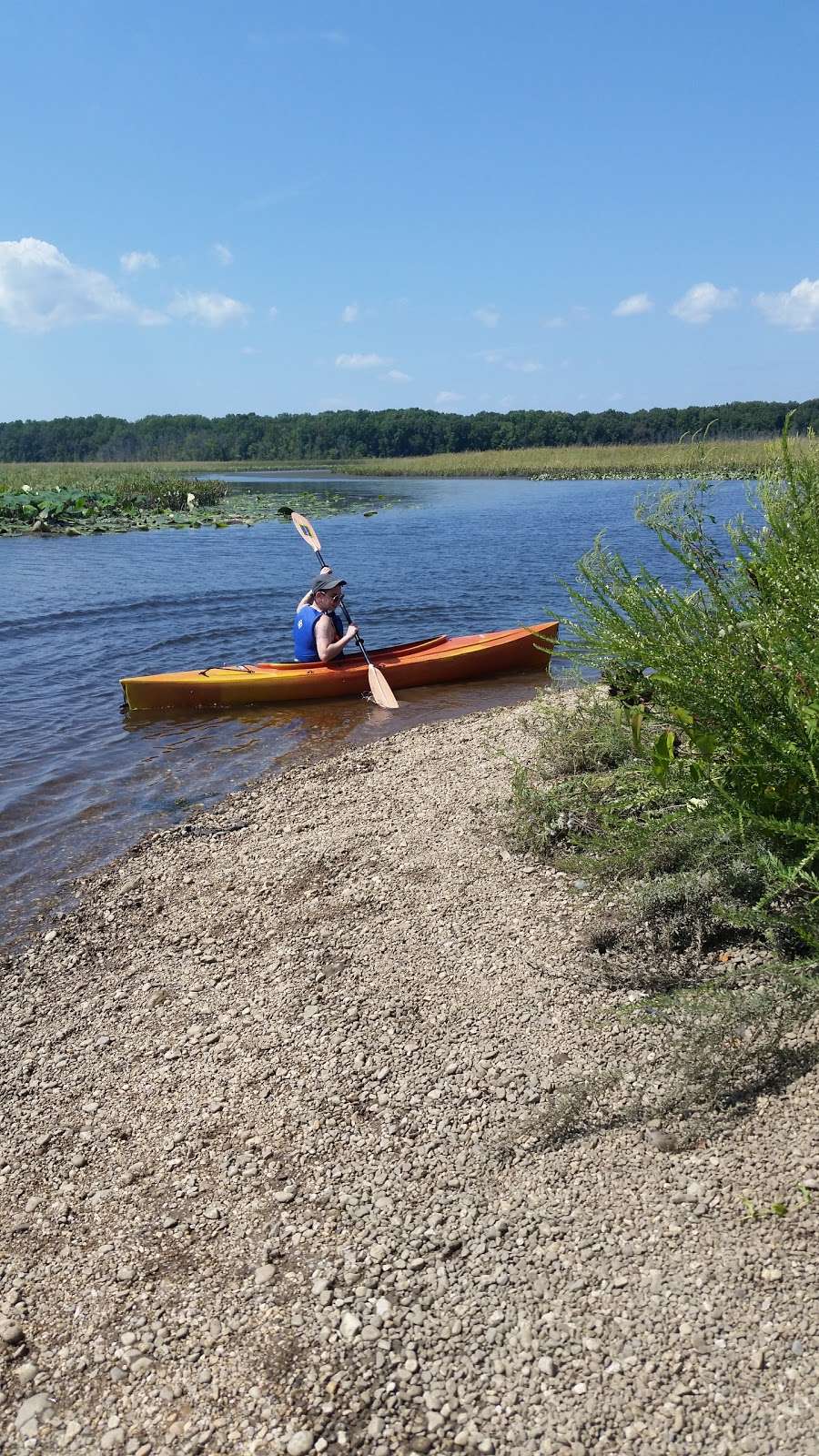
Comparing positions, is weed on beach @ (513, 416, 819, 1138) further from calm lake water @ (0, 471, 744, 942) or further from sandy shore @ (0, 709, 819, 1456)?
calm lake water @ (0, 471, 744, 942)

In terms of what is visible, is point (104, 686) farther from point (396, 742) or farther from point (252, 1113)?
point (252, 1113)

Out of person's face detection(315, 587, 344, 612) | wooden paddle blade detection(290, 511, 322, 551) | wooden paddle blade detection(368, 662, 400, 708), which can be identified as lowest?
wooden paddle blade detection(368, 662, 400, 708)

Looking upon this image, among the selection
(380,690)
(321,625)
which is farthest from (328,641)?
(380,690)

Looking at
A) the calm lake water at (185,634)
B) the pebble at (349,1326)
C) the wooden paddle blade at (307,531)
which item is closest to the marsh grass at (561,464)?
the calm lake water at (185,634)

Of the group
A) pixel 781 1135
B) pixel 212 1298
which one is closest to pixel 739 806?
pixel 781 1135

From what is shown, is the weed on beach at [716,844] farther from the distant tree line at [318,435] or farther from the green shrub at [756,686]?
the distant tree line at [318,435]

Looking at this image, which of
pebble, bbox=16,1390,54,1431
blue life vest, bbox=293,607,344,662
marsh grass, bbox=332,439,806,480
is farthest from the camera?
marsh grass, bbox=332,439,806,480

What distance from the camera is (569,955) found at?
387 centimetres

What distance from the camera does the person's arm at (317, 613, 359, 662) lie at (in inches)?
398

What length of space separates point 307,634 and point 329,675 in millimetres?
633

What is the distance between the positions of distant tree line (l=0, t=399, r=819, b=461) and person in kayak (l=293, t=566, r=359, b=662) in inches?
3387

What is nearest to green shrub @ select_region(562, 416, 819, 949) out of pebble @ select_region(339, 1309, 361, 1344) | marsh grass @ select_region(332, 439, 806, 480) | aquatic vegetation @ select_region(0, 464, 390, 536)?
pebble @ select_region(339, 1309, 361, 1344)

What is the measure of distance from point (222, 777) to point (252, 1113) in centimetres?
472

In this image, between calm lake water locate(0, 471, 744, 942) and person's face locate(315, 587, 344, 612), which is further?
person's face locate(315, 587, 344, 612)
